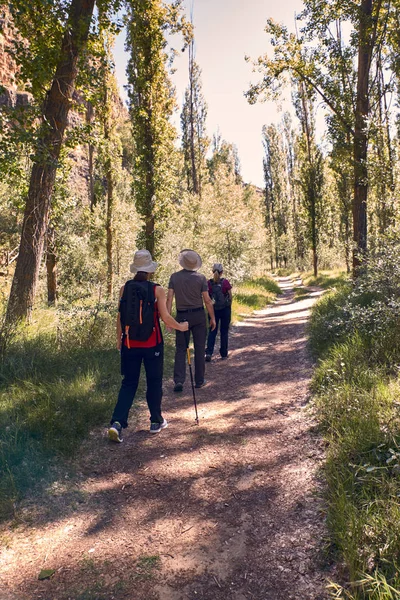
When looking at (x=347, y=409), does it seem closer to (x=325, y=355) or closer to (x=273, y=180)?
(x=325, y=355)

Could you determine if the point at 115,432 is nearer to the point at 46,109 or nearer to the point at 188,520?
the point at 188,520

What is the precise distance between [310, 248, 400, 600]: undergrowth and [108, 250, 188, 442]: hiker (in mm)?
2164

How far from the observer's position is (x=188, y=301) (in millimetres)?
6191

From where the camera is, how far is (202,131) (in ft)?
124

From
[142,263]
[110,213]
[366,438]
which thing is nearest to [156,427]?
[142,263]

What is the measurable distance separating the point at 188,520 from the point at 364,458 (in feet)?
5.24

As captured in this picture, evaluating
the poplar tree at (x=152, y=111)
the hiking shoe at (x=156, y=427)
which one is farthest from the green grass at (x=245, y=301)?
the hiking shoe at (x=156, y=427)

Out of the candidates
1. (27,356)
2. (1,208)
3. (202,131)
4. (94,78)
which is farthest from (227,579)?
(202,131)

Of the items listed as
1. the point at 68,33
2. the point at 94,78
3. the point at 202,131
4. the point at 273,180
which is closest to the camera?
the point at 68,33

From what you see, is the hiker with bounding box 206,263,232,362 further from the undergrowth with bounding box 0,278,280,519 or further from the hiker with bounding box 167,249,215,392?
the hiker with bounding box 167,249,215,392

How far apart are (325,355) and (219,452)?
10.6 feet

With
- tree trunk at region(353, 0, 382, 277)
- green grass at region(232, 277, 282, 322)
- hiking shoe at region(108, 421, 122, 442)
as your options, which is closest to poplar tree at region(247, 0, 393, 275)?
tree trunk at region(353, 0, 382, 277)

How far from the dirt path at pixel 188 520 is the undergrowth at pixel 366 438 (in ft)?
0.78

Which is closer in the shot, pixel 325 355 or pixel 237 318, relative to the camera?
pixel 325 355
